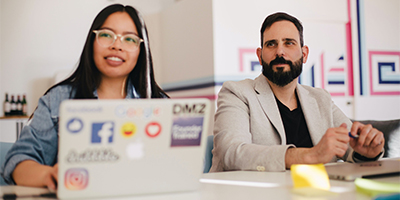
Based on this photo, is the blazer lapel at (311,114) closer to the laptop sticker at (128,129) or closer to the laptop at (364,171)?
the laptop at (364,171)

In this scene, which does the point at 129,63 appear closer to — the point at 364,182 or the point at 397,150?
the point at 364,182

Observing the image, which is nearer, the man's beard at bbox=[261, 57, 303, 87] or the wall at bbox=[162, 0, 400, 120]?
the man's beard at bbox=[261, 57, 303, 87]

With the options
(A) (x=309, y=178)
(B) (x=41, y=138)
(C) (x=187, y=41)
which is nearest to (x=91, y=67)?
(B) (x=41, y=138)

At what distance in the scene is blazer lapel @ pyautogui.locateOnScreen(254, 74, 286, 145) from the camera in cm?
167

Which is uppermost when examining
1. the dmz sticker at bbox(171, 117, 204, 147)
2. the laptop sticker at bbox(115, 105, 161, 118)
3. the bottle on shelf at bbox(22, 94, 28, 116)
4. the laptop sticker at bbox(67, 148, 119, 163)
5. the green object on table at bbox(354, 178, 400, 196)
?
the bottle on shelf at bbox(22, 94, 28, 116)

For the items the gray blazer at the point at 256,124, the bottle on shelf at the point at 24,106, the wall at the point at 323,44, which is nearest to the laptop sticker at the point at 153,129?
the gray blazer at the point at 256,124

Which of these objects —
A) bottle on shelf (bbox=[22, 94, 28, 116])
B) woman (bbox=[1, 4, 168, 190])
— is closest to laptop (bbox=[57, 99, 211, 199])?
woman (bbox=[1, 4, 168, 190])

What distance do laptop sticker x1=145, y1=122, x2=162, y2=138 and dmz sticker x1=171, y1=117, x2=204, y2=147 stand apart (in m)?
0.03

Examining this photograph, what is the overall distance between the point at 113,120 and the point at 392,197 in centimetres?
53

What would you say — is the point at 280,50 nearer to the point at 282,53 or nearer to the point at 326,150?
the point at 282,53

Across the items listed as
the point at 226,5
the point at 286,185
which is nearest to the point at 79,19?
the point at 226,5

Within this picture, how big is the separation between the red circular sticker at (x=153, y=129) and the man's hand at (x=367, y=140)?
894 mm

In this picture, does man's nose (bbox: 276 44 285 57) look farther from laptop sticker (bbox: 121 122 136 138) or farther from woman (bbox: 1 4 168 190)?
laptop sticker (bbox: 121 122 136 138)

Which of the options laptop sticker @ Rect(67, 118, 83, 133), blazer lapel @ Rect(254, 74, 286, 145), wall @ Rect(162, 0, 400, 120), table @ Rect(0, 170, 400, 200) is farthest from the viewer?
wall @ Rect(162, 0, 400, 120)
